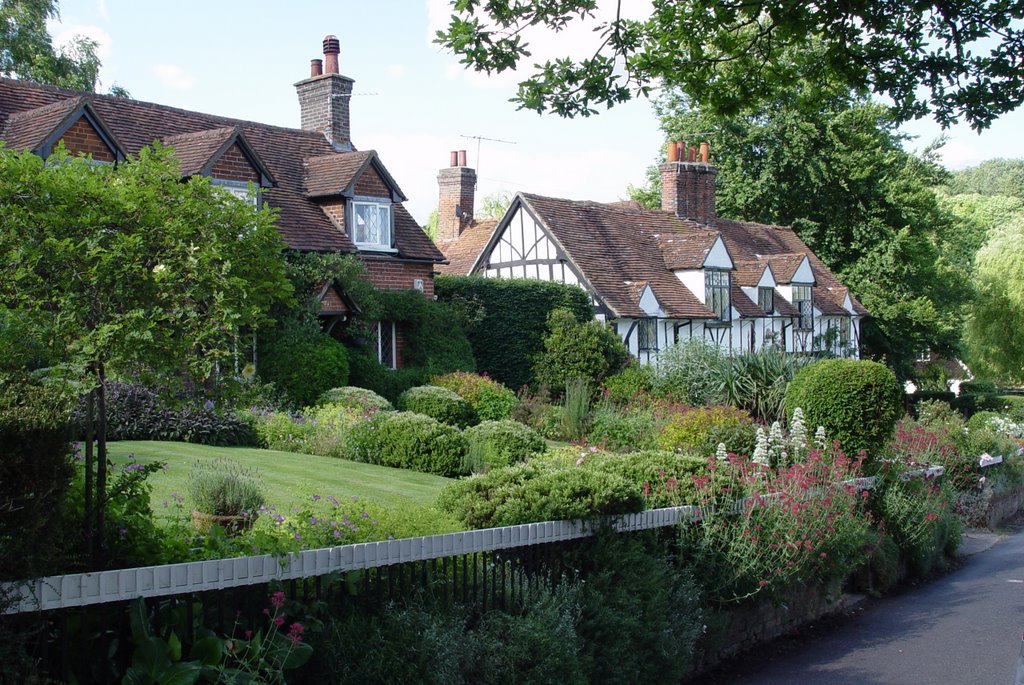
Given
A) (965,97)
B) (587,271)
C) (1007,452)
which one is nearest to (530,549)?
(965,97)

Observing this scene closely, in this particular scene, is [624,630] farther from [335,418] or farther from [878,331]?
[878,331]

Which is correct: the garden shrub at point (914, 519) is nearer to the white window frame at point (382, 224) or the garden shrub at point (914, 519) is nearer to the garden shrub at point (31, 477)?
the garden shrub at point (31, 477)

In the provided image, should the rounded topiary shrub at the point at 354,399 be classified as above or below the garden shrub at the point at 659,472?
above

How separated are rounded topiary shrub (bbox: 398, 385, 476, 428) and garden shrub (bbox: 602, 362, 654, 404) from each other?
16.5 ft

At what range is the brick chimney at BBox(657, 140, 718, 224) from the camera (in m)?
38.1

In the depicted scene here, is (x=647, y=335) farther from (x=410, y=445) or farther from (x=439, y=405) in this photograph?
(x=410, y=445)

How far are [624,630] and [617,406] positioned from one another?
54.8 ft

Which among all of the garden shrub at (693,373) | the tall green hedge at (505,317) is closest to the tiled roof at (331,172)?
the tall green hedge at (505,317)

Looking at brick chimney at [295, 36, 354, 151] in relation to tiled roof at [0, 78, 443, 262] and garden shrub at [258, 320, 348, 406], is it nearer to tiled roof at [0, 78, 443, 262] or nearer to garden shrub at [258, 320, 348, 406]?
tiled roof at [0, 78, 443, 262]

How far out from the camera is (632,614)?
841 cm

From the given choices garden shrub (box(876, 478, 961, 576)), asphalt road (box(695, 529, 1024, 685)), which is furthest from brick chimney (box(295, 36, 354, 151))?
asphalt road (box(695, 529, 1024, 685))

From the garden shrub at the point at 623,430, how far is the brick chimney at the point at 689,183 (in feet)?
58.9

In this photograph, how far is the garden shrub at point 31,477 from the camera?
488 cm

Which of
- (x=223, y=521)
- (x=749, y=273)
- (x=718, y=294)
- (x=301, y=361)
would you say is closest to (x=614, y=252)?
(x=718, y=294)
